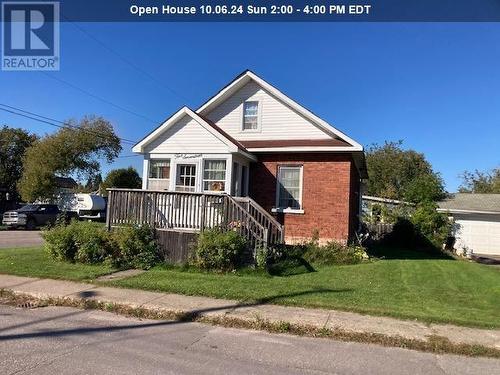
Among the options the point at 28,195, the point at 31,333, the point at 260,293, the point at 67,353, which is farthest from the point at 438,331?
the point at 28,195

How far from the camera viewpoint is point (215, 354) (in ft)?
18.6

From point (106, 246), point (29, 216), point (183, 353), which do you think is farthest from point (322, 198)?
point (29, 216)

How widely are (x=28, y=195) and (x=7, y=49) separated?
2975 cm

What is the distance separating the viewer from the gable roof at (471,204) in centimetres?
2778

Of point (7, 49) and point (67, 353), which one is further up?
point (7, 49)

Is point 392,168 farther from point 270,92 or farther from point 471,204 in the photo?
point 270,92

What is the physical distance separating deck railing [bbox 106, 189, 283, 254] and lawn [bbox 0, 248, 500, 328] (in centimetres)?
123

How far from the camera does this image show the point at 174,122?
1540 centimetres

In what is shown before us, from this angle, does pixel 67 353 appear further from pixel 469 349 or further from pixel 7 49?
pixel 7 49

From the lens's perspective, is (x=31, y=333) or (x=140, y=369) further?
(x=31, y=333)

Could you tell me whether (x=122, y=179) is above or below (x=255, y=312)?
above

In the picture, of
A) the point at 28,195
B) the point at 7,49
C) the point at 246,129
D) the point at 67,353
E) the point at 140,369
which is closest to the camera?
the point at 140,369

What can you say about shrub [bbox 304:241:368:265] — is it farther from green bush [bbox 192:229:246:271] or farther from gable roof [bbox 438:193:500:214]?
gable roof [bbox 438:193:500:214]

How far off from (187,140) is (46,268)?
617 centimetres
